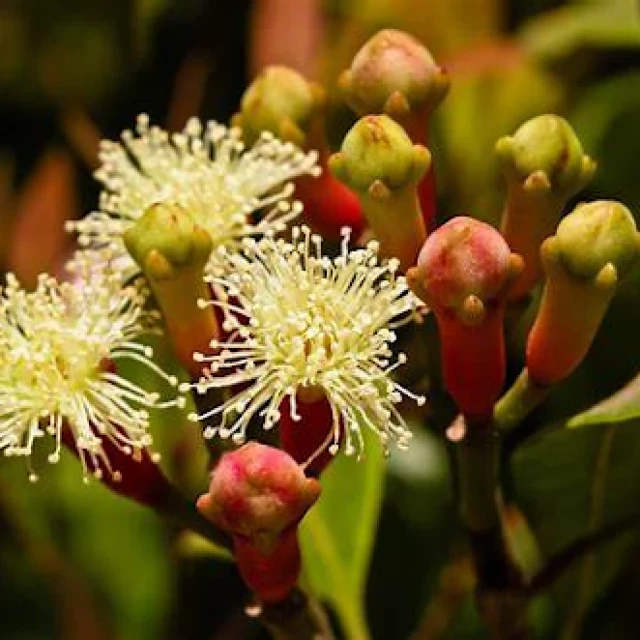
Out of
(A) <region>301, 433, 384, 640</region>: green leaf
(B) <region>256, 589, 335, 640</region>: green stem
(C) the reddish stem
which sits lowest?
(B) <region>256, 589, 335, 640</region>: green stem

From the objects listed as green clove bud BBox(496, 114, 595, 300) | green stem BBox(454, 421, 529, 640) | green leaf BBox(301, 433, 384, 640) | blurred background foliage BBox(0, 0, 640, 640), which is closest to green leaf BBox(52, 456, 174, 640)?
blurred background foliage BBox(0, 0, 640, 640)

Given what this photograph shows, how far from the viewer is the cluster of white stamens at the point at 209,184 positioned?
119cm

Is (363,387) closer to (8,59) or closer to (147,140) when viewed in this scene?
(147,140)

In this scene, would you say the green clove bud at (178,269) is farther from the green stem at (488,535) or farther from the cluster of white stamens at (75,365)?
the green stem at (488,535)

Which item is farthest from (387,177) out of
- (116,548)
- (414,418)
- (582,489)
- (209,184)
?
(116,548)

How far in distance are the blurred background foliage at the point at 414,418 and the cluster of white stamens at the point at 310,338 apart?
0.17 m

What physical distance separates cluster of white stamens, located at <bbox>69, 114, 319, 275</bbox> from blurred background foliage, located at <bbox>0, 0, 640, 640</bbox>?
0.69ft

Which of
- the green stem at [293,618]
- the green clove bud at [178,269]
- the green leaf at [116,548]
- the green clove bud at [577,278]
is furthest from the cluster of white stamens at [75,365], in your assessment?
the green leaf at [116,548]

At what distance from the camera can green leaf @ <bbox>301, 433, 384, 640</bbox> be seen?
138 centimetres

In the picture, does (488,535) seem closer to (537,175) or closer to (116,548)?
(537,175)

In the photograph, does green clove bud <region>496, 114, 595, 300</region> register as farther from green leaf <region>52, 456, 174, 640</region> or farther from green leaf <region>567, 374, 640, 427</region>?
green leaf <region>52, 456, 174, 640</region>

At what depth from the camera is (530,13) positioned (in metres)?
1.85

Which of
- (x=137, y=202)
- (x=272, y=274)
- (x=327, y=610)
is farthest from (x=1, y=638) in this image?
(x=272, y=274)

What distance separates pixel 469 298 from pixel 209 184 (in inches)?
11.2
